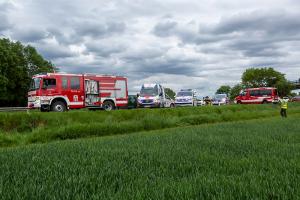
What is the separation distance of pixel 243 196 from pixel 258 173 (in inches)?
56.0

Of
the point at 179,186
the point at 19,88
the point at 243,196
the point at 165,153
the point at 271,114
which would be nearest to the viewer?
the point at 243,196

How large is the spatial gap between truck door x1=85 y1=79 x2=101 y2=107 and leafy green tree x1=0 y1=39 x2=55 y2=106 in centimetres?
2732

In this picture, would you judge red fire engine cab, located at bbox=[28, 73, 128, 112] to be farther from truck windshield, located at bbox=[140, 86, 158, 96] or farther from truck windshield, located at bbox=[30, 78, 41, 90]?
truck windshield, located at bbox=[140, 86, 158, 96]

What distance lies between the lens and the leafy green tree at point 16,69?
52844mm

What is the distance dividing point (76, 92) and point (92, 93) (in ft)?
5.20

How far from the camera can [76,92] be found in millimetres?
25109

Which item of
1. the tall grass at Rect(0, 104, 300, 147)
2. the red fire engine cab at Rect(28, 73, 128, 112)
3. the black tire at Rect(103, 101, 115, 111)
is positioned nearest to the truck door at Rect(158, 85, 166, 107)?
the red fire engine cab at Rect(28, 73, 128, 112)

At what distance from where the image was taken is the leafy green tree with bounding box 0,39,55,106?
52844 mm

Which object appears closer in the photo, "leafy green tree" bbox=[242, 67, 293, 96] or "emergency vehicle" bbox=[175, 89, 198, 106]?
"emergency vehicle" bbox=[175, 89, 198, 106]

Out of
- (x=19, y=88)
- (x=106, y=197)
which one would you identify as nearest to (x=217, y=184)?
(x=106, y=197)

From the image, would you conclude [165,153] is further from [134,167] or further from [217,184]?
[217,184]

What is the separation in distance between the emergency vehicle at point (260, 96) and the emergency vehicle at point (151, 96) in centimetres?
2230

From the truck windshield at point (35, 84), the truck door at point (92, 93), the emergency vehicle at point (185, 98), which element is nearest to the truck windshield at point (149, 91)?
the emergency vehicle at point (185, 98)

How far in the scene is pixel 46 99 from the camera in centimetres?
2317
